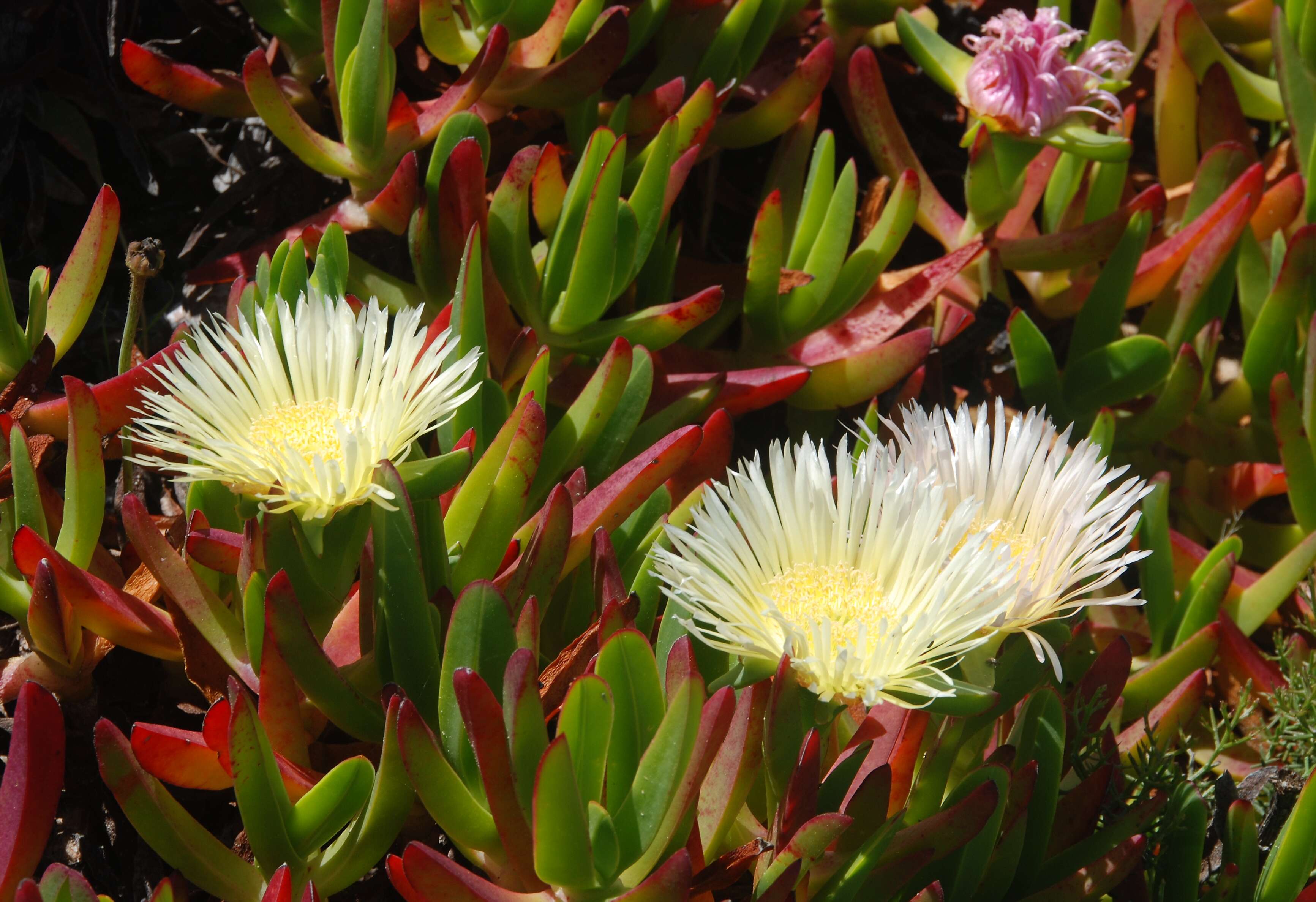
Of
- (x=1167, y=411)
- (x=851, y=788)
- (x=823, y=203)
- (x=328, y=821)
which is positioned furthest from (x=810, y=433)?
(x=328, y=821)

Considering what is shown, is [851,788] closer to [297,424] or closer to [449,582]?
[449,582]

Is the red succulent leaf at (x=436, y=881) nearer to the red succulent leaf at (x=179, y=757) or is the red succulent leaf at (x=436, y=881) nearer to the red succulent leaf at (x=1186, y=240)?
the red succulent leaf at (x=179, y=757)

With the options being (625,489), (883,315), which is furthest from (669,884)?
(883,315)

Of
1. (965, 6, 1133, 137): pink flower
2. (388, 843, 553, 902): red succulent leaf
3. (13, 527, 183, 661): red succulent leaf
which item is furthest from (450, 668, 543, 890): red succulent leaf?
(965, 6, 1133, 137): pink flower

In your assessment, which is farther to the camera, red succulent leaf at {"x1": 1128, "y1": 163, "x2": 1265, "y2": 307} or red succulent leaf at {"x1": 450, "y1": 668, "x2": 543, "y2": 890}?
red succulent leaf at {"x1": 1128, "y1": 163, "x2": 1265, "y2": 307}

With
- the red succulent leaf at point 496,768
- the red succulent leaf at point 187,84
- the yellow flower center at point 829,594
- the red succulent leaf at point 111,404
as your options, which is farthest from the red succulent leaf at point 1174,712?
the red succulent leaf at point 187,84

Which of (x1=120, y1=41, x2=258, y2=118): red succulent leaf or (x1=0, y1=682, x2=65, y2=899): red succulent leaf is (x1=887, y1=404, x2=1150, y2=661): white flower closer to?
(x1=0, y1=682, x2=65, y2=899): red succulent leaf

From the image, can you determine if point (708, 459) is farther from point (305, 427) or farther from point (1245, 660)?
point (1245, 660)
